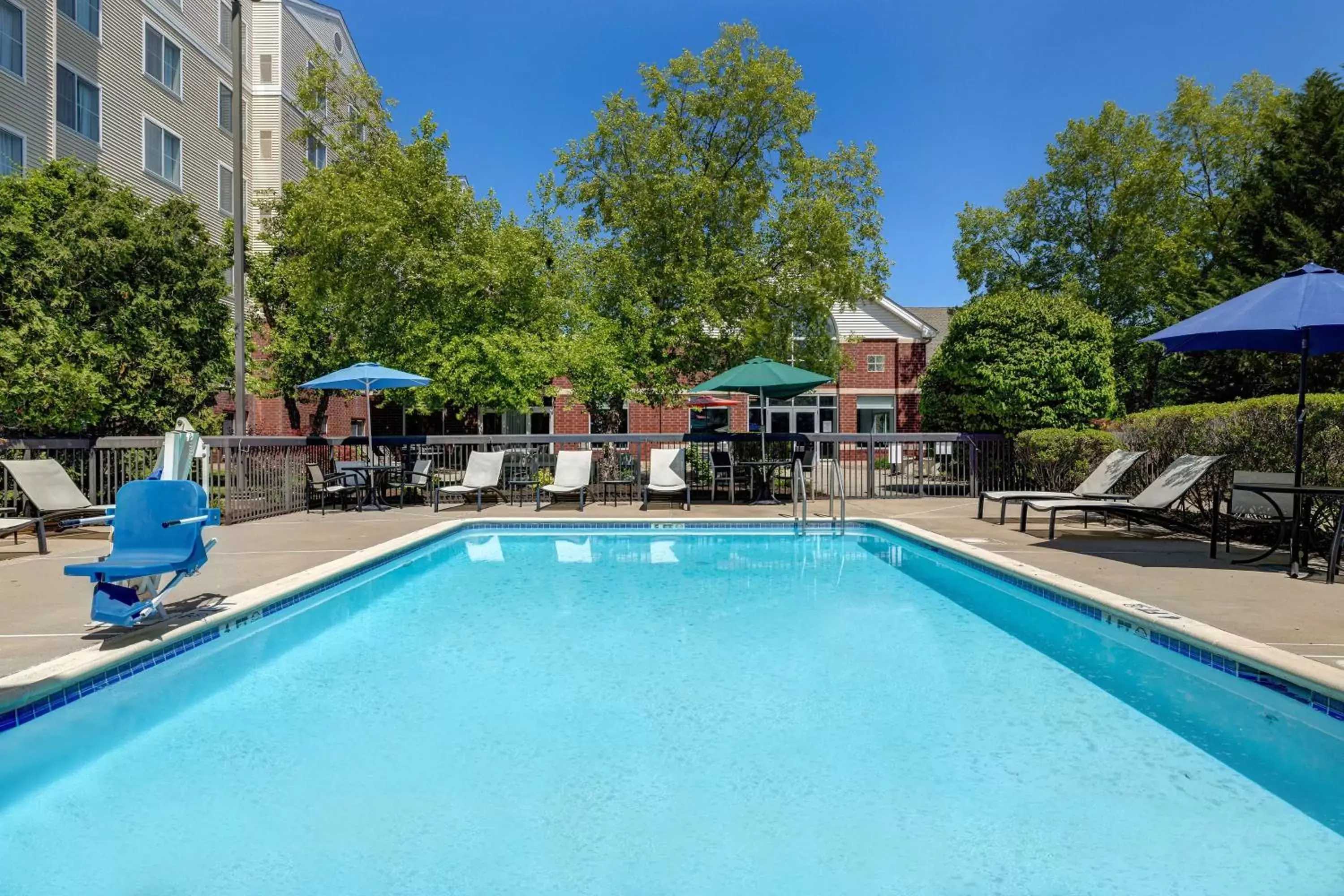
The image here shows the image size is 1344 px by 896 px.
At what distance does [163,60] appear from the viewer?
19.8 metres

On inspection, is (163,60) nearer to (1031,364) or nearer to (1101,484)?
(1031,364)

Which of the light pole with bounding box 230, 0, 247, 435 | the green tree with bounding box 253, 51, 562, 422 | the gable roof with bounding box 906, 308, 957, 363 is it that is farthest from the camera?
the gable roof with bounding box 906, 308, 957, 363

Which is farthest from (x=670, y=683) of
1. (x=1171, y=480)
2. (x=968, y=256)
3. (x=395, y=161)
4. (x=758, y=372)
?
(x=968, y=256)

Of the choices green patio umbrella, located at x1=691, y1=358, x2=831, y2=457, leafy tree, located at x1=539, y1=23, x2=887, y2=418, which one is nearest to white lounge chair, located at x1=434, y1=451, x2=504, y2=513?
leafy tree, located at x1=539, y1=23, x2=887, y2=418

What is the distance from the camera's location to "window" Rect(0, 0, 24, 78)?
48.7 feet

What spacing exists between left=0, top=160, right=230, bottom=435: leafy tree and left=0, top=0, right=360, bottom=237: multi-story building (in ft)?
9.48

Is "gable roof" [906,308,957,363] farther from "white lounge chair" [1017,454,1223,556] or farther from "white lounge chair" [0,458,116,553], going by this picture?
"white lounge chair" [0,458,116,553]

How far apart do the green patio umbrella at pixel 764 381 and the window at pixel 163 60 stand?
1733 cm

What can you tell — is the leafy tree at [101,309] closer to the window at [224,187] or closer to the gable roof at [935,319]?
the window at [224,187]

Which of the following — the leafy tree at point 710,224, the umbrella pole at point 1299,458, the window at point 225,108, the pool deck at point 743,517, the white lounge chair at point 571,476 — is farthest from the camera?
the window at point 225,108

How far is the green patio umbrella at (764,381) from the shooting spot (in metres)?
11.4

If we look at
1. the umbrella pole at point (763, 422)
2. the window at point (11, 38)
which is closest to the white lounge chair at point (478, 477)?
the umbrella pole at point (763, 422)

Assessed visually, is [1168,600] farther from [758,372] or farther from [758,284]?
[758,284]

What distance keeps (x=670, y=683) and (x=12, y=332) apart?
10.8 meters
